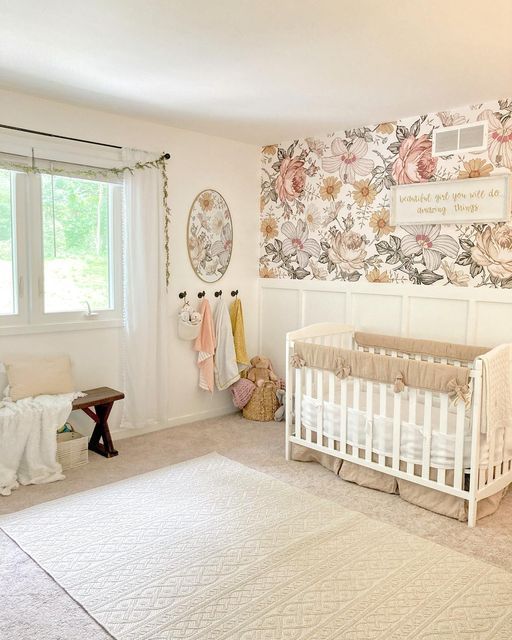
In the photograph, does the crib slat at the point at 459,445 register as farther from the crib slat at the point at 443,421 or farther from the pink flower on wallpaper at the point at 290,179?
the pink flower on wallpaper at the point at 290,179

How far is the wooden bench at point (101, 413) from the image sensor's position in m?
3.55

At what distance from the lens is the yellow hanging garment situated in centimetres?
463

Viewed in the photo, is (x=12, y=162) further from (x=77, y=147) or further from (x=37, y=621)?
(x=37, y=621)

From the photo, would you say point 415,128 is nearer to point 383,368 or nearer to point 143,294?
point 383,368

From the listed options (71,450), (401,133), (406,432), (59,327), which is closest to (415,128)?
(401,133)

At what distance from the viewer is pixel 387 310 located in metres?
3.99

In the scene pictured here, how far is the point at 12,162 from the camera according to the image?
132 inches

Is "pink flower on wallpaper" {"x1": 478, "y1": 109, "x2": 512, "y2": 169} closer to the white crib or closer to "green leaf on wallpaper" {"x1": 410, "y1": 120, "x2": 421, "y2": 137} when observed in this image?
"green leaf on wallpaper" {"x1": 410, "y1": 120, "x2": 421, "y2": 137}

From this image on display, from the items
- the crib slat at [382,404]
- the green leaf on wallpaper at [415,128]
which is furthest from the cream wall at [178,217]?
the crib slat at [382,404]

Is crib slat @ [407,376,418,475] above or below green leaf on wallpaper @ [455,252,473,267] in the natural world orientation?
below

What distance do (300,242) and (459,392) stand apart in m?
2.21

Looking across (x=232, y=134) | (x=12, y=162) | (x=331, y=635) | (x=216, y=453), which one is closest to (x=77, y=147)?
(x=12, y=162)

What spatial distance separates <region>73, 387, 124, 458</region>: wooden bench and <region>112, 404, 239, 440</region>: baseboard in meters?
0.25

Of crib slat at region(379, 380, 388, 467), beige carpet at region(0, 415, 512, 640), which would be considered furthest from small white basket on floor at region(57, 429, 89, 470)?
crib slat at region(379, 380, 388, 467)
